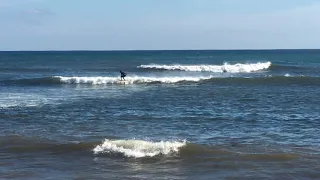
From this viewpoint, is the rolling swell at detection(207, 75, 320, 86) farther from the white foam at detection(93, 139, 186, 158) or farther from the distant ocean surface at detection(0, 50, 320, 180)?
the white foam at detection(93, 139, 186, 158)

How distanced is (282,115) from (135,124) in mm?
6756

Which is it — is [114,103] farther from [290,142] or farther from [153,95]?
[290,142]

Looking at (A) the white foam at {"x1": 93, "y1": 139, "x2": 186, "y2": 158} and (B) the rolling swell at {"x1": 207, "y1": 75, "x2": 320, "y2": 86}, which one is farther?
(B) the rolling swell at {"x1": 207, "y1": 75, "x2": 320, "y2": 86}

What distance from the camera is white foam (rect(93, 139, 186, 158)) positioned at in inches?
563

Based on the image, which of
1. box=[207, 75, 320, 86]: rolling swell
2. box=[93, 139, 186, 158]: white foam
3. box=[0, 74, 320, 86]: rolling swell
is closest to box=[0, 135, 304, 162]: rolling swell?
box=[93, 139, 186, 158]: white foam

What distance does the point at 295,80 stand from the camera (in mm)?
40125

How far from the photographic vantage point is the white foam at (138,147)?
563 inches

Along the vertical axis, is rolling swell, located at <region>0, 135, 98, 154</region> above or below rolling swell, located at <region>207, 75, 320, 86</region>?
below

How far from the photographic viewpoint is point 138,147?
48.4 ft

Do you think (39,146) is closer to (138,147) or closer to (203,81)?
(138,147)

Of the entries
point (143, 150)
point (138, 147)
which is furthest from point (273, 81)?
point (143, 150)

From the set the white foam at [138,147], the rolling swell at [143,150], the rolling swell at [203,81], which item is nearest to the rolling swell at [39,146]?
the rolling swell at [143,150]

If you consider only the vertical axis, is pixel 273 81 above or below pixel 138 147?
above

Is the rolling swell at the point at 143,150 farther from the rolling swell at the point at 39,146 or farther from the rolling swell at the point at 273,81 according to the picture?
the rolling swell at the point at 273,81
